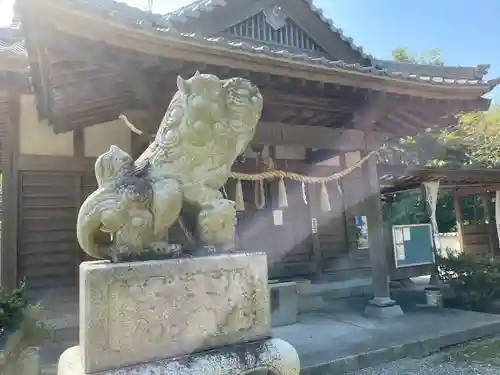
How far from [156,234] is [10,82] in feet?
14.3

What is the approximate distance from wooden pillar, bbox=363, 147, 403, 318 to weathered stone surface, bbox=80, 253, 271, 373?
4.76m

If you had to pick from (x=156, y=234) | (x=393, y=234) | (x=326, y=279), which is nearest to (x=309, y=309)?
(x=326, y=279)

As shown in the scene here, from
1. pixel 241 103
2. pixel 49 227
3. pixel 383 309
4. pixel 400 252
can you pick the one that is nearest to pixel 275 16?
pixel 400 252

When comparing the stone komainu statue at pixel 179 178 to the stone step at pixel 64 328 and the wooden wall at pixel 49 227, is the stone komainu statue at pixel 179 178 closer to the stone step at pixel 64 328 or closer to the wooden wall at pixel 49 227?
the stone step at pixel 64 328

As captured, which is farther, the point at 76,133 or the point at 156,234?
the point at 76,133

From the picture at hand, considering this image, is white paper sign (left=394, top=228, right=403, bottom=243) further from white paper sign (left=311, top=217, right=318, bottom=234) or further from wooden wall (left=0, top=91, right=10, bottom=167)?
wooden wall (left=0, top=91, right=10, bottom=167)

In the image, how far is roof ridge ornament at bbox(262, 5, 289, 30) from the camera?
8383mm

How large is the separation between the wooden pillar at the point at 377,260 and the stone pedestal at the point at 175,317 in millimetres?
4720

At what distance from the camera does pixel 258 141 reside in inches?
228

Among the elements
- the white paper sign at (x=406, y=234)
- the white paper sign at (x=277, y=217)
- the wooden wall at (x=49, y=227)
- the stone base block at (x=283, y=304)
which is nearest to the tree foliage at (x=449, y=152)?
the white paper sign at (x=406, y=234)

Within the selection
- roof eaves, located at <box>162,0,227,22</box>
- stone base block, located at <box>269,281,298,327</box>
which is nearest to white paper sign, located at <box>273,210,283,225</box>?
stone base block, located at <box>269,281,298,327</box>

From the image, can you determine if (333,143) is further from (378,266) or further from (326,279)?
(326,279)

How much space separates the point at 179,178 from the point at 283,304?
4.54 meters

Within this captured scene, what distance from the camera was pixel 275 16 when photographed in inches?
333
